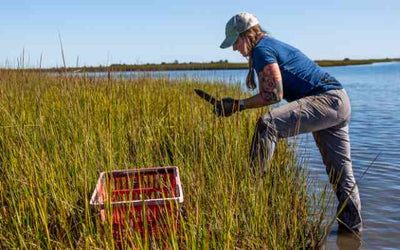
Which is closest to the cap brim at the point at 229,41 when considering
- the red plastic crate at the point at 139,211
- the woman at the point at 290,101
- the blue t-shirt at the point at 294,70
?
the woman at the point at 290,101

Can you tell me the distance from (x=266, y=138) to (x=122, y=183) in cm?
116

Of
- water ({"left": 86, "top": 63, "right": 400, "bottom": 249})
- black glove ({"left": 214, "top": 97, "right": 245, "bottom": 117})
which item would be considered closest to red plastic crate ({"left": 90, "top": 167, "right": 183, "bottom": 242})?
black glove ({"left": 214, "top": 97, "right": 245, "bottom": 117})

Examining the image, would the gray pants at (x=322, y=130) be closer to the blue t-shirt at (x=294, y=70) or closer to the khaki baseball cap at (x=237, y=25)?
the blue t-shirt at (x=294, y=70)

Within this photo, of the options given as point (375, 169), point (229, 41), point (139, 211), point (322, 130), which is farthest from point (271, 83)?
point (375, 169)

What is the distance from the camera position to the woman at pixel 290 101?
3178mm

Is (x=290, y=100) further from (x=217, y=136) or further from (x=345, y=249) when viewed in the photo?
(x=345, y=249)

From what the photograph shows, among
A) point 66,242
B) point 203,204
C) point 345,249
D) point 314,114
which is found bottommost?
point 345,249

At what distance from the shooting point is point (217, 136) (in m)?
3.88

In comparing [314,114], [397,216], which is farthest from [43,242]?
[397,216]

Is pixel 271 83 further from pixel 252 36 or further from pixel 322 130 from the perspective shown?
pixel 322 130

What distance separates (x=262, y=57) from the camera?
3.14 metres

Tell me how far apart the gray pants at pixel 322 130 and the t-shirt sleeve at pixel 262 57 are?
37cm

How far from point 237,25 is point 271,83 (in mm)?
546

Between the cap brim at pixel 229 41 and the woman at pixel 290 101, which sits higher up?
the cap brim at pixel 229 41
